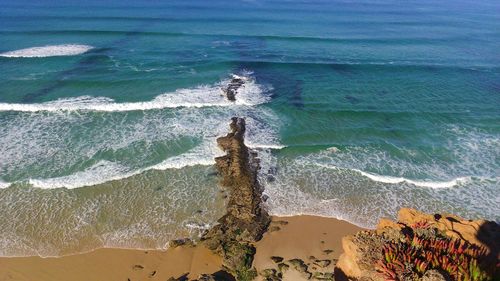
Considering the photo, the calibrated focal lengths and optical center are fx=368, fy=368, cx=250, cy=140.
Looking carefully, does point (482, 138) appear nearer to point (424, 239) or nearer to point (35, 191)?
point (424, 239)

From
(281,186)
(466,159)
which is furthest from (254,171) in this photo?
(466,159)

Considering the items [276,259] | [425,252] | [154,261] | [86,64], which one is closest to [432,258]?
[425,252]

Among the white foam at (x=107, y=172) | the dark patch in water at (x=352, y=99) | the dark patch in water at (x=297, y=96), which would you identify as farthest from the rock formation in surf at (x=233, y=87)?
the dark patch in water at (x=352, y=99)

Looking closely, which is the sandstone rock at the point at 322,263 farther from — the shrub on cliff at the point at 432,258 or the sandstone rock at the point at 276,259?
the shrub on cliff at the point at 432,258

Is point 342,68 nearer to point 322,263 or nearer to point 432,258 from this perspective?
point 322,263

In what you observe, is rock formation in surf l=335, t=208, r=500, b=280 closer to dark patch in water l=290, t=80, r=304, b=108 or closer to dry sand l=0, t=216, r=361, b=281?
dry sand l=0, t=216, r=361, b=281
